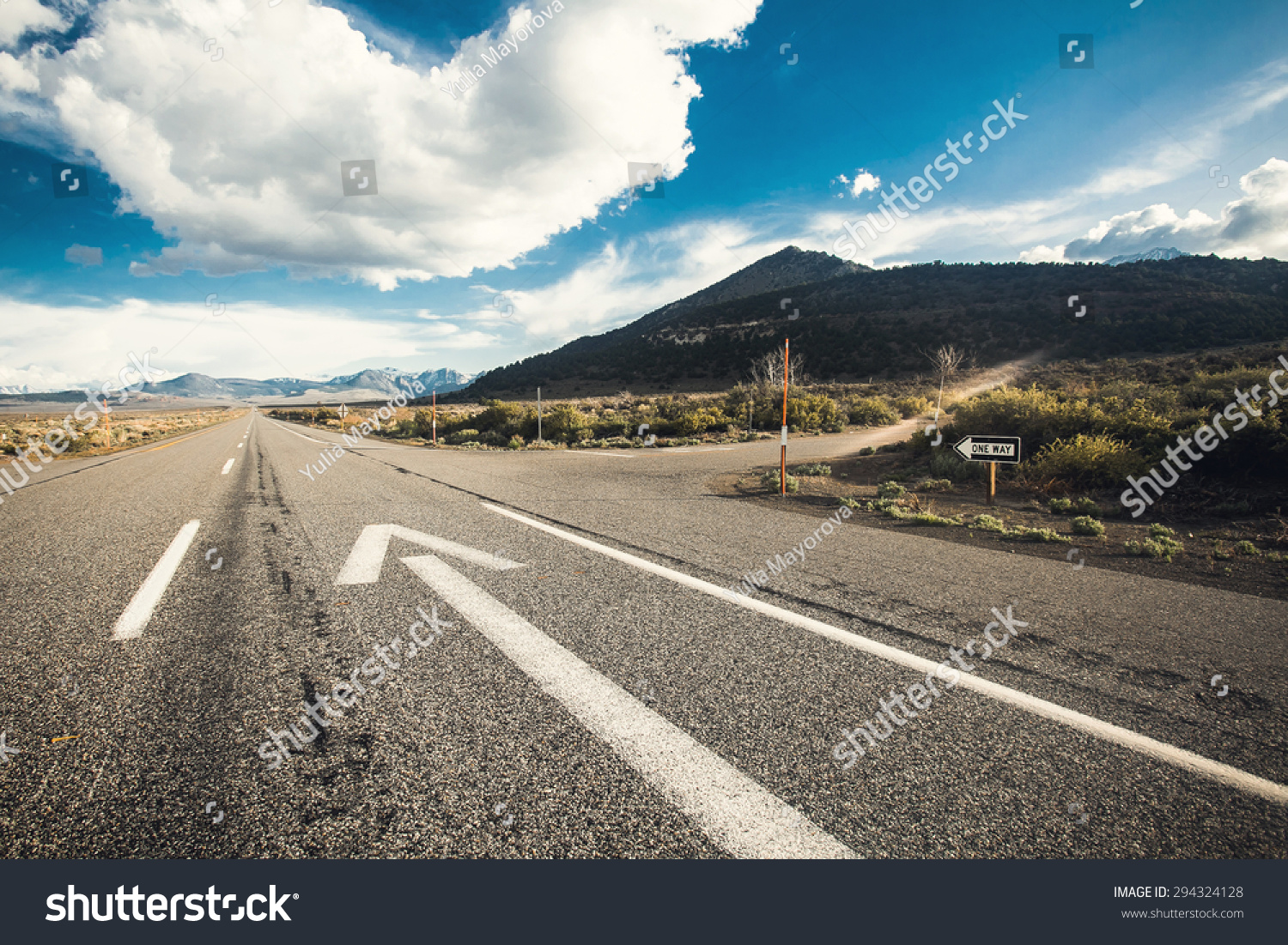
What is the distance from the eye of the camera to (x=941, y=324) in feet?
185

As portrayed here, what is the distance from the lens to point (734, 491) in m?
8.91

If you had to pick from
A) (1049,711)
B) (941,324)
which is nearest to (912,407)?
(941,324)

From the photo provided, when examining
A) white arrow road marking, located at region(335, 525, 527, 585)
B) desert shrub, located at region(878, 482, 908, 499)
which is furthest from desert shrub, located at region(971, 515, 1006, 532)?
white arrow road marking, located at region(335, 525, 527, 585)

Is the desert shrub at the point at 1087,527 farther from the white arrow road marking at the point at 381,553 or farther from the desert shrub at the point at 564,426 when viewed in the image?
the desert shrub at the point at 564,426

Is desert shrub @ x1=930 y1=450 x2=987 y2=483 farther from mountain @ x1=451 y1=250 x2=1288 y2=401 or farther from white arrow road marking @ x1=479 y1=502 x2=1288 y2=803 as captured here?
mountain @ x1=451 y1=250 x2=1288 y2=401

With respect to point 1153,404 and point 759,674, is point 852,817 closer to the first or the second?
point 759,674

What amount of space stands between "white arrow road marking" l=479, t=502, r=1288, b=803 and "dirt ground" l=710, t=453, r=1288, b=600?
131 inches

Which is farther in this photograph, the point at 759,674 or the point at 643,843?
the point at 759,674

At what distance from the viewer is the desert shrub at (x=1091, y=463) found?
8.09 metres

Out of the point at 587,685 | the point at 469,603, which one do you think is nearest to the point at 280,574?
the point at 469,603

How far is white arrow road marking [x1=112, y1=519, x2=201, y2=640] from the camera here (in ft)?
10.2

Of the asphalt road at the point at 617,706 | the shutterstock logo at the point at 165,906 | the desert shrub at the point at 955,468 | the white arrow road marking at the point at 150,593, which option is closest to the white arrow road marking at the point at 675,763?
the asphalt road at the point at 617,706

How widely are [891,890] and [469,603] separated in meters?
2.73

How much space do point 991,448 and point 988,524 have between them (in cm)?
139
